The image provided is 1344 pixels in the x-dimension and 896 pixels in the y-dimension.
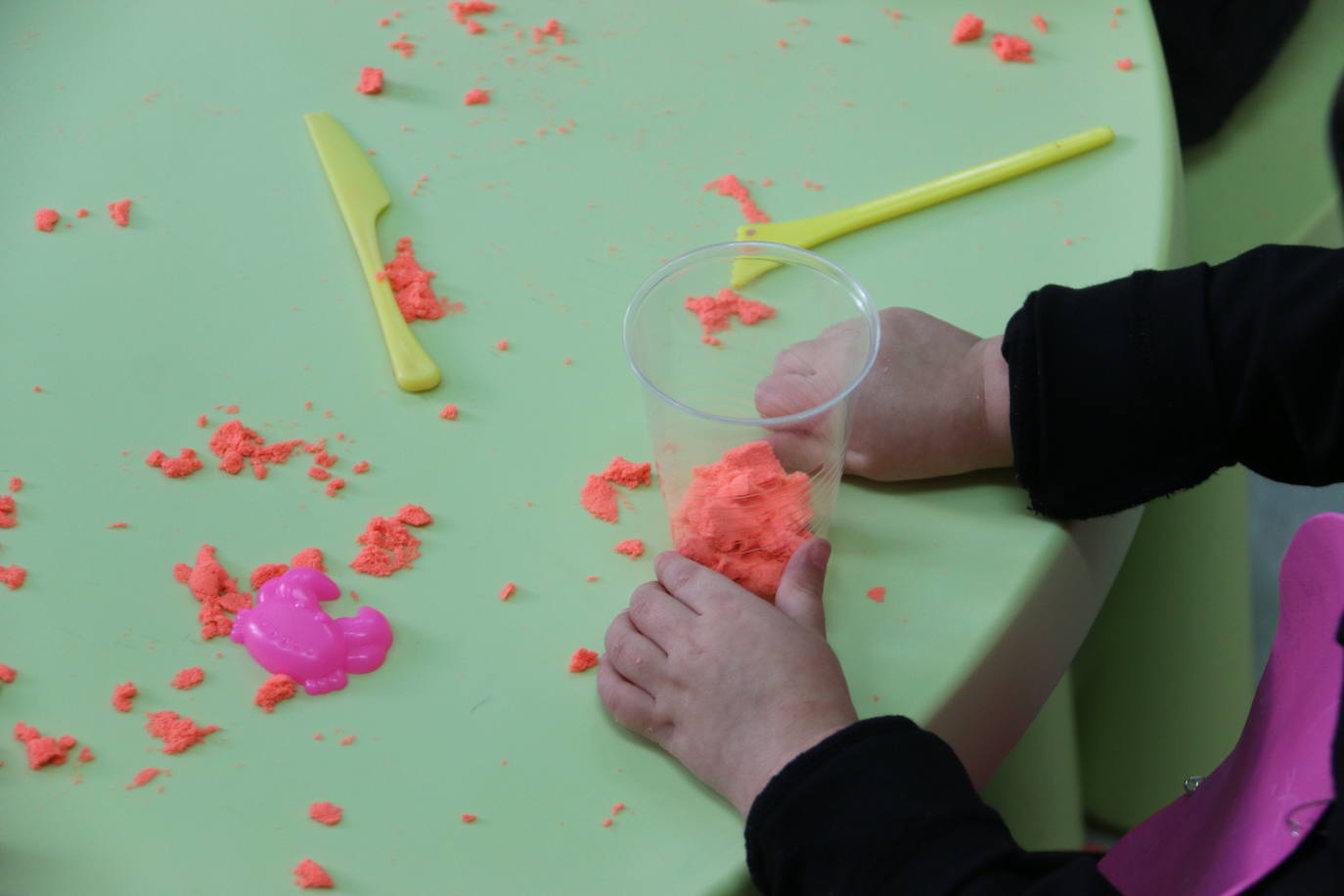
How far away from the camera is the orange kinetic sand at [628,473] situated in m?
0.66

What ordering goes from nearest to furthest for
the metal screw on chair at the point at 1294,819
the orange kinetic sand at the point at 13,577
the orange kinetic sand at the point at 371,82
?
the metal screw on chair at the point at 1294,819, the orange kinetic sand at the point at 13,577, the orange kinetic sand at the point at 371,82

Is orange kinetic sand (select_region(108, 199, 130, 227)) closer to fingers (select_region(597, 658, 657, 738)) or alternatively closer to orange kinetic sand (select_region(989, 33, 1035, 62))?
fingers (select_region(597, 658, 657, 738))

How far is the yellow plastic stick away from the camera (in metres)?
0.77

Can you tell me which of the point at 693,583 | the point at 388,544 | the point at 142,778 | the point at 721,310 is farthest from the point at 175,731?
the point at 721,310

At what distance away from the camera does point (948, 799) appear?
52cm

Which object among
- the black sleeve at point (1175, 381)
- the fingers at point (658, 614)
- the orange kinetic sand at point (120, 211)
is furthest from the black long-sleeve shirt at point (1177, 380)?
the orange kinetic sand at point (120, 211)

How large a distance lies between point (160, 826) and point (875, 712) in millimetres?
316

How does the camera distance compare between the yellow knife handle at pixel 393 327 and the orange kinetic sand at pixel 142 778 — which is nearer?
the orange kinetic sand at pixel 142 778

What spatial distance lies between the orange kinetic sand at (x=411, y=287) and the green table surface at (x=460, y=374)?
0.04 feet

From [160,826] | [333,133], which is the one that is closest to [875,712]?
[160,826]

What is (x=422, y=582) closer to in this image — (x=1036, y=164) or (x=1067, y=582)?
Answer: (x=1067, y=582)

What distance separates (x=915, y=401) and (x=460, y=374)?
263mm

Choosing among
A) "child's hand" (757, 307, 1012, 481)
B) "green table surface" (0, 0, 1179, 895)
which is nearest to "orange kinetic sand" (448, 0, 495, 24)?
"green table surface" (0, 0, 1179, 895)

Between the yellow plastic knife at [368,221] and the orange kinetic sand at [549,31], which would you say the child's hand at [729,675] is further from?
the orange kinetic sand at [549,31]
